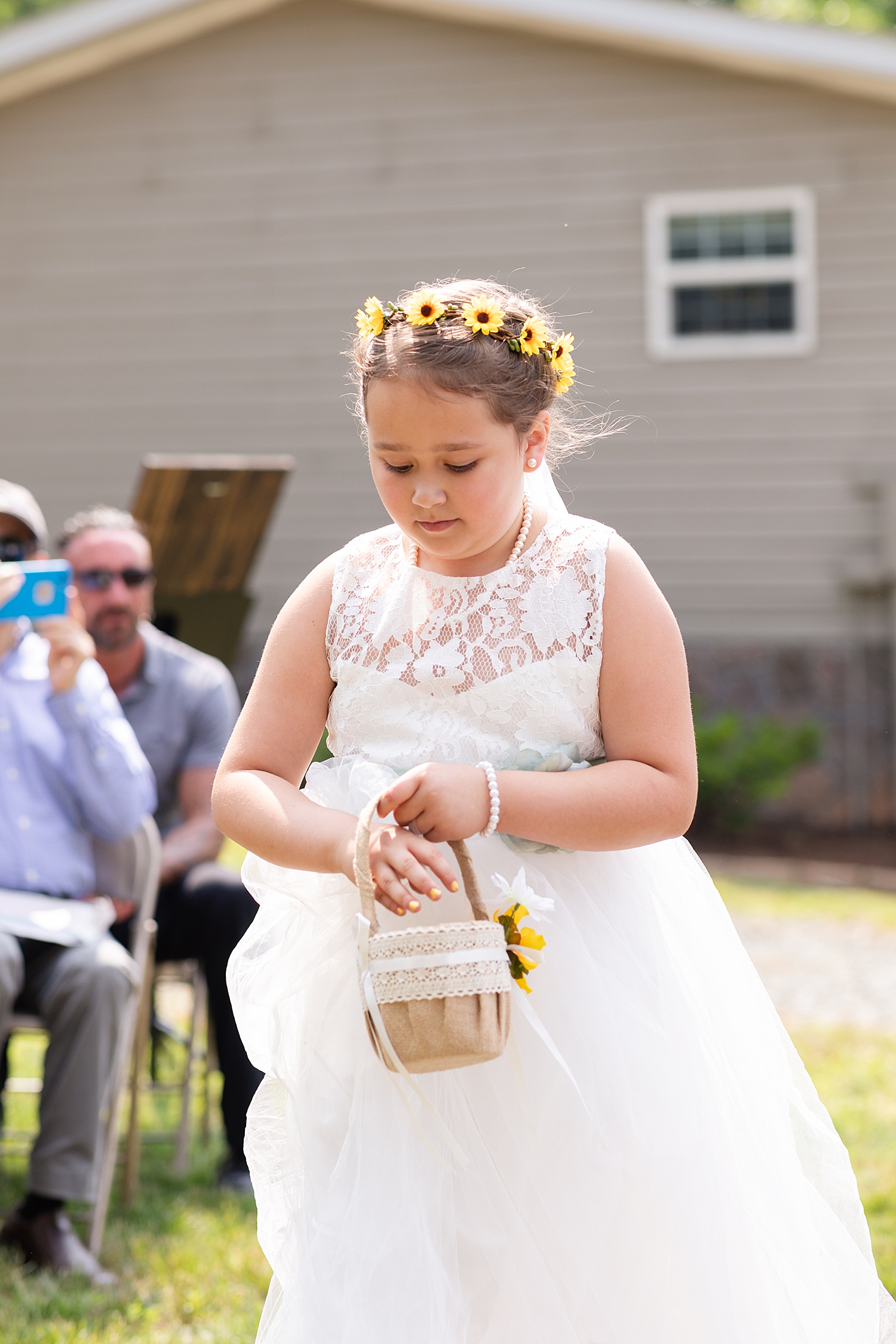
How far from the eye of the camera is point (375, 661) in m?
1.89

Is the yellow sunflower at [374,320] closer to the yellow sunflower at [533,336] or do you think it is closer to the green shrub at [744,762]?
the yellow sunflower at [533,336]

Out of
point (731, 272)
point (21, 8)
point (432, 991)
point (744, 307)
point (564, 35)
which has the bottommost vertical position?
point (432, 991)

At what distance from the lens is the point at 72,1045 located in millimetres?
3193

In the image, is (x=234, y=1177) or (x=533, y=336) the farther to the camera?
(x=234, y=1177)

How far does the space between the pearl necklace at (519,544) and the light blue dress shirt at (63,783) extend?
1605 millimetres

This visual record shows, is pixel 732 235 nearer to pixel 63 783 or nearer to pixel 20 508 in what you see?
pixel 20 508

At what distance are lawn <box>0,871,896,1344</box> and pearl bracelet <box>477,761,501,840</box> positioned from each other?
5.14 ft

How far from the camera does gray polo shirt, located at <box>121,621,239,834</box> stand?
4.18 meters

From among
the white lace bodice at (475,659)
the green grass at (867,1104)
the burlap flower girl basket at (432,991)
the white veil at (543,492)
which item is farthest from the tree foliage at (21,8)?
the burlap flower girl basket at (432,991)

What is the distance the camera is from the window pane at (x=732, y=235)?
9289 millimetres

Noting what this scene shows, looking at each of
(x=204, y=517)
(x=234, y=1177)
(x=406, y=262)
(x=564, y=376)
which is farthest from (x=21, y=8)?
(x=564, y=376)

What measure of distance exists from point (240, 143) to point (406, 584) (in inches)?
343

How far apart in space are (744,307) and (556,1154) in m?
8.40

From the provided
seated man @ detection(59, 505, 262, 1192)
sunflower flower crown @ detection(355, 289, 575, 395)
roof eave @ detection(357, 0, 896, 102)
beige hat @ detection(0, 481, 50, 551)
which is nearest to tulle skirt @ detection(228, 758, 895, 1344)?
sunflower flower crown @ detection(355, 289, 575, 395)
